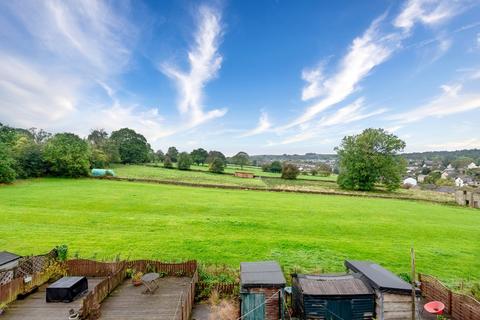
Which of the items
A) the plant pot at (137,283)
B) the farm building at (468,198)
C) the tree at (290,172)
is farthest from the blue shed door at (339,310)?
the tree at (290,172)

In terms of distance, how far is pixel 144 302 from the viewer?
1464 cm

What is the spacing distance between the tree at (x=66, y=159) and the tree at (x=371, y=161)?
60239 millimetres

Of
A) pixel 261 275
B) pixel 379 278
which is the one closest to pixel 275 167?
pixel 379 278

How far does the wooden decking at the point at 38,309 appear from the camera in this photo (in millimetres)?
13266

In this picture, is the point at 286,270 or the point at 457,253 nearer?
the point at 286,270

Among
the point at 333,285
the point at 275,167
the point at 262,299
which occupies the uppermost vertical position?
the point at 275,167

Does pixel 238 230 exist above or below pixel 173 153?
below

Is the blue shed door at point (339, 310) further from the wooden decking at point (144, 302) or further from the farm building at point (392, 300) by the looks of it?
the wooden decking at point (144, 302)

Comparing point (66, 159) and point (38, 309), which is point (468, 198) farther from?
point (66, 159)

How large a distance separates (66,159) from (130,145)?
4148 cm

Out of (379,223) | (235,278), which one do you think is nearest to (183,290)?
(235,278)

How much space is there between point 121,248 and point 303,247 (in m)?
14.0

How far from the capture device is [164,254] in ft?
67.9

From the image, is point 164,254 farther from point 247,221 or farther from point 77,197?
point 77,197
